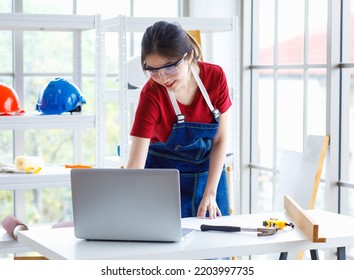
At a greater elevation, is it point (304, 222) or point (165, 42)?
point (165, 42)

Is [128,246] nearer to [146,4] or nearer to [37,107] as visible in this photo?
[37,107]

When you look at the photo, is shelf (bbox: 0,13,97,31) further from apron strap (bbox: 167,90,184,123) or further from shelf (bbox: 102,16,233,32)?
apron strap (bbox: 167,90,184,123)

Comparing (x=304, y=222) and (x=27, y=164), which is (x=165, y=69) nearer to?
(x=304, y=222)

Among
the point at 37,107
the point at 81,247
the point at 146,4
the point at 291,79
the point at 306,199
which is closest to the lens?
the point at 81,247

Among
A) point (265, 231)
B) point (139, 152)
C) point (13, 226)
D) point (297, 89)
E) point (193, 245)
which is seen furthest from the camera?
point (297, 89)

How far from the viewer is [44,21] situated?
3.87 metres

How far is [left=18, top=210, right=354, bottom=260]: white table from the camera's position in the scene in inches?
89.7

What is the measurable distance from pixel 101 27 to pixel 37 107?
1.86 ft

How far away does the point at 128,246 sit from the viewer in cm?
236

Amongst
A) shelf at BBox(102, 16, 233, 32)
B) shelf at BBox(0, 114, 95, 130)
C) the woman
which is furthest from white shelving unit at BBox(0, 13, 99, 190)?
the woman

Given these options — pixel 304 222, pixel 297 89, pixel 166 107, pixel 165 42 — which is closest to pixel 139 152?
pixel 166 107

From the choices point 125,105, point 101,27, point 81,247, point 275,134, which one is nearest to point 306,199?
point 275,134

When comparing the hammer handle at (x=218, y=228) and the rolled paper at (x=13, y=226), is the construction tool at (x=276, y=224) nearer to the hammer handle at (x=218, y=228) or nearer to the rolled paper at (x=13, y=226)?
the hammer handle at (x=218, y=228)

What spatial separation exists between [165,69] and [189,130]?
0.36 meters
